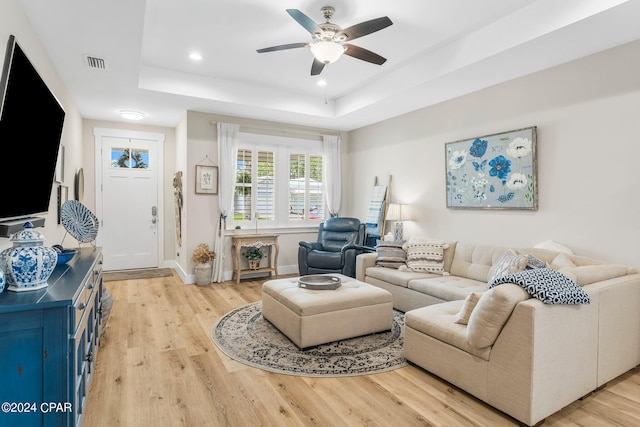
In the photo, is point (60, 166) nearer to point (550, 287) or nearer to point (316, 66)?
point (316, 66)

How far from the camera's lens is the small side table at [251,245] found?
5316mm

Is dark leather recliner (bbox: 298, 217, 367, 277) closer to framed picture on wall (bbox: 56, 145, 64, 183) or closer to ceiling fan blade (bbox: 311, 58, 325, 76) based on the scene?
ceiling fan blade (bbox: 311, 58, 325, 76)

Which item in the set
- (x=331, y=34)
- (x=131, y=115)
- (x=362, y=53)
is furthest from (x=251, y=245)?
(x=331, y=34)

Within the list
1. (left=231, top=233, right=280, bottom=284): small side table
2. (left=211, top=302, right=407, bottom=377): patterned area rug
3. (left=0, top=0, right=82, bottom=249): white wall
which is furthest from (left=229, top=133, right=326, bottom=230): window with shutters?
(left=211, top=302, right=407, bottom=377): patterned area rug

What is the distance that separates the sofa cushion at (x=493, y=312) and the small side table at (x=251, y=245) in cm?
378

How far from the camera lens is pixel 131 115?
5.46 metres

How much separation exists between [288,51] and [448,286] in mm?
2973

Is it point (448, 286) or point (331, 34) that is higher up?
point (331, 34)

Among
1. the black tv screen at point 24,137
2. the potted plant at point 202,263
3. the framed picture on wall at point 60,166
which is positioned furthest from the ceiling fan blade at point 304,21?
the potted plant at point 202,263

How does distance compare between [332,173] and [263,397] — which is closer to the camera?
[263,397]

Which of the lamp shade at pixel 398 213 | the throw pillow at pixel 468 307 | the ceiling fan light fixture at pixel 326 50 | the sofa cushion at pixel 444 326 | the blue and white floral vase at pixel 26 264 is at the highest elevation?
the ceiling fan light fixture at pixel 326 50

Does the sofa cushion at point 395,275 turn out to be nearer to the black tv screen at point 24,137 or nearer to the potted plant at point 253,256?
the potted plant at point 253,256

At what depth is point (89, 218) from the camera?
10.3ft

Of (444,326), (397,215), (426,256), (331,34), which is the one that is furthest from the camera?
(397,215)
